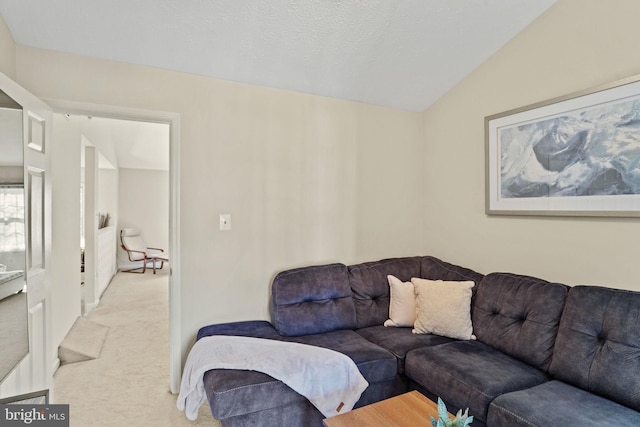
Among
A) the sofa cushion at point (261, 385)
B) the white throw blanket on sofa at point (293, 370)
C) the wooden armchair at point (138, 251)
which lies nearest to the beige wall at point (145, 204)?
the wooden armchair at point (138, 251)

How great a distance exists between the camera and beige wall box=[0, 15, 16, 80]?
5.90 ft

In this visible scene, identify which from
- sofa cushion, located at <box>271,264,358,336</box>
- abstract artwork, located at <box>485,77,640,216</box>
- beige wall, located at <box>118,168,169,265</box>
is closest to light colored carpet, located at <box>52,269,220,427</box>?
sofa cushion, located at <box>271,264,358,336</box>

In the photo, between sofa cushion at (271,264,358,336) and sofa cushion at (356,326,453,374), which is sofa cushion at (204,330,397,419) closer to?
sofa cushion at (356,326,453,374)

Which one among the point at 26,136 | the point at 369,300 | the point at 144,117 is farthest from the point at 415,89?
the point at 26,136

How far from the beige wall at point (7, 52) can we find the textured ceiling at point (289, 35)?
45 millimetres

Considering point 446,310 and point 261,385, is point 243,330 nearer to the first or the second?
point 261,385

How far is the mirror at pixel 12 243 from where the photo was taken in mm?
1639

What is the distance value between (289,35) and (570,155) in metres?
2.01

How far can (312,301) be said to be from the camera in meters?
2.55

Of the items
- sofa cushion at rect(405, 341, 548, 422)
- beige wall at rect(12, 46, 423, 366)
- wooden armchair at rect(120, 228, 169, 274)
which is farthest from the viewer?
wooden armchair at rect(120, 228, 169, 274)

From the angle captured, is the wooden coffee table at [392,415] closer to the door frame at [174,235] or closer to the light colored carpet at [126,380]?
the light colored carpet at [126,380]

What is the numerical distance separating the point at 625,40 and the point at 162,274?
7.42m

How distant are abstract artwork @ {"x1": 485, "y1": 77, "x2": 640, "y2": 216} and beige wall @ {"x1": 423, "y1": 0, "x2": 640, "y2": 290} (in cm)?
8

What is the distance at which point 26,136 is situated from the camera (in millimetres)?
1821
